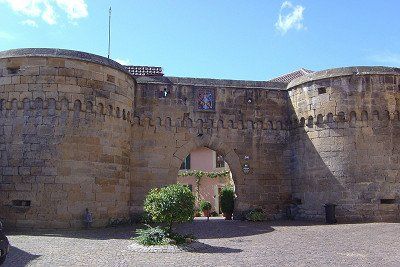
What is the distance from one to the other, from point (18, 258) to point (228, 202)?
1334 centimetres

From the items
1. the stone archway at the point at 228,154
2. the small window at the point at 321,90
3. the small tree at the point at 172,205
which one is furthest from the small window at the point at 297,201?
the small tree at the point at 172,205

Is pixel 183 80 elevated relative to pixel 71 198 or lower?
elevated

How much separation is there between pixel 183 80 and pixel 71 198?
6678 mm

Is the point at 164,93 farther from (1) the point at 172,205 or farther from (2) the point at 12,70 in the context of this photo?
(1) the point at 172,205

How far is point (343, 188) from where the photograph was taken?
15750 millimetres

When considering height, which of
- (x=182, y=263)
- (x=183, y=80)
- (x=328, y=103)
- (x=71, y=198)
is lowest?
(x=182, y=263)

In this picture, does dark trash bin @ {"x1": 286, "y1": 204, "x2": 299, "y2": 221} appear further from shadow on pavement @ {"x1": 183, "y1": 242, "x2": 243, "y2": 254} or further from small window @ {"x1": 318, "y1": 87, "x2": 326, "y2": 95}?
shadow on pavement @ {"x1": 183, "y1": 242, "x2": 243, "y2": 254}

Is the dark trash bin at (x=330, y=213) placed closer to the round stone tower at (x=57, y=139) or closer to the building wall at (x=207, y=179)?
the round stone tower at (x=57, y=139)

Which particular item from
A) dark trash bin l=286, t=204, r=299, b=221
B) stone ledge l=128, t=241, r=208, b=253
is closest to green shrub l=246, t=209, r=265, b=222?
dark trash bin l=286, t=204, r=299, b=221

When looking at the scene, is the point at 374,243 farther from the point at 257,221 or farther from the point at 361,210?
the point at 257,221

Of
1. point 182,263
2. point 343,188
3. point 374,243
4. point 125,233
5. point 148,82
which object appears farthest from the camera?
point 148,82

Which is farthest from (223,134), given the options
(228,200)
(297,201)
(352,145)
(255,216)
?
(352,145)

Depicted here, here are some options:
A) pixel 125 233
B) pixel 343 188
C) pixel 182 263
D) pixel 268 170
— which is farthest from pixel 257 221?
pixel 182 263

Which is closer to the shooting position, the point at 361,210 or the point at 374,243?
the point at 374,243
